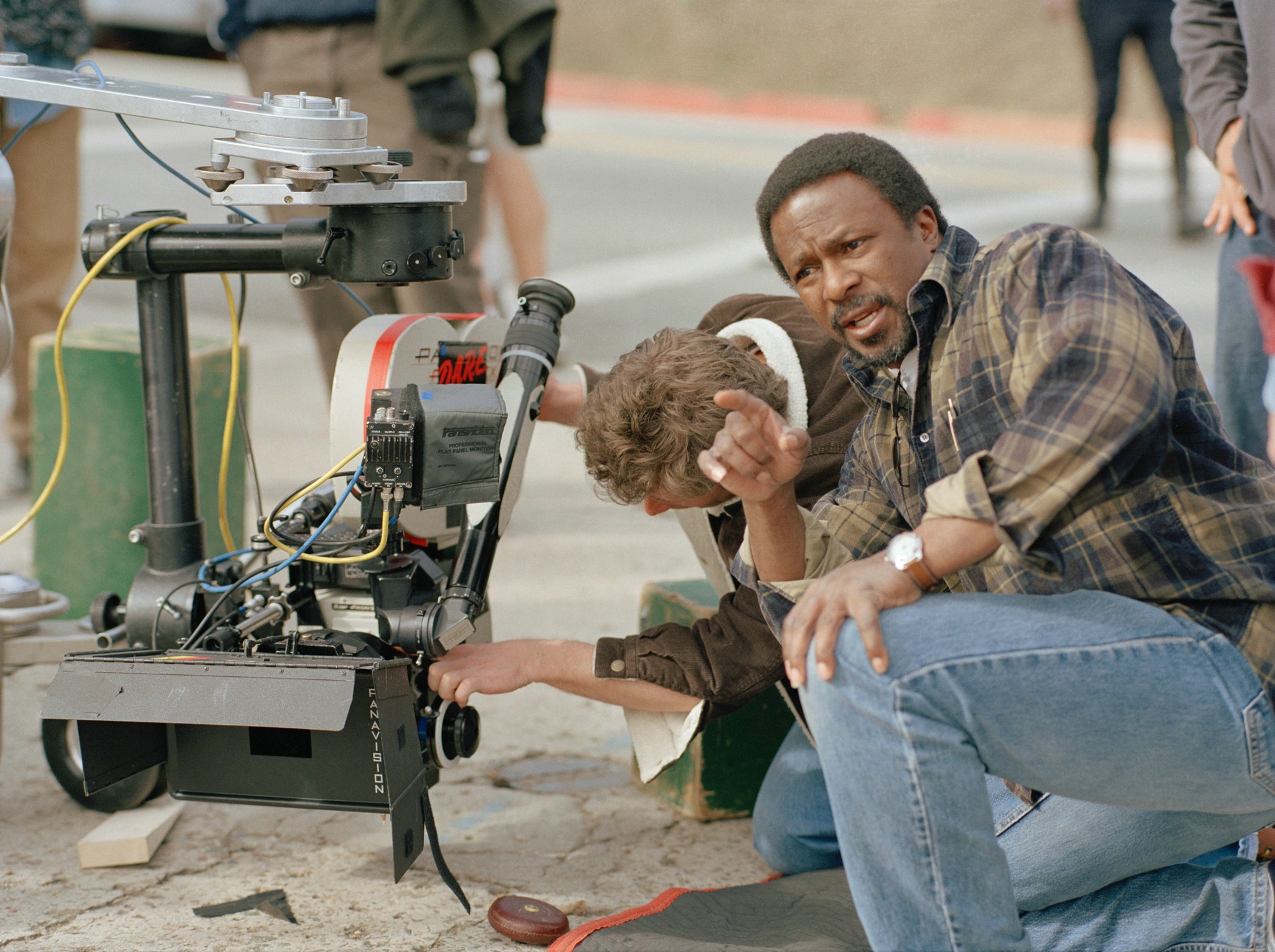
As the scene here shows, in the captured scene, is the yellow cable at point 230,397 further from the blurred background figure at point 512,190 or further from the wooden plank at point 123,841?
the blurred background figure at point 512,190

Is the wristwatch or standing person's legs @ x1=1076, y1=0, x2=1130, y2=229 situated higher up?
standing person's legs @ x1=1076, y1=0, x2=1130, y2=229

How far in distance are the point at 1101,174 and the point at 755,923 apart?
22.2 feet

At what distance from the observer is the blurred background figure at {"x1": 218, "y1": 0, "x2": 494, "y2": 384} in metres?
3.77

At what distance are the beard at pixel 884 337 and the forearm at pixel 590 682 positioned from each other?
2.05 feet

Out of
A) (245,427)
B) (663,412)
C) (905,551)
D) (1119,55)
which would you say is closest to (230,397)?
(245,427)

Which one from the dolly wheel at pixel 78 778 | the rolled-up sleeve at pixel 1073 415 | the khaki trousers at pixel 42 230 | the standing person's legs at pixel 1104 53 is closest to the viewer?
the rolled-up sleeve at pixel 1073 415

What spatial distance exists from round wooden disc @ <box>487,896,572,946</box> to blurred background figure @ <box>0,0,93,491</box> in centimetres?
263

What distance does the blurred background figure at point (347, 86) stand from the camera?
377cm

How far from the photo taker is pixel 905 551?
176cm

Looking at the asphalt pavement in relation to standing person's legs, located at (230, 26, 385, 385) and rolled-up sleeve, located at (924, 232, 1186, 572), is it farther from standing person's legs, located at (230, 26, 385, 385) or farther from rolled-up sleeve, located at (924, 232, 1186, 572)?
rolled-up sleeve, located at (924, 232, 1186, 572)

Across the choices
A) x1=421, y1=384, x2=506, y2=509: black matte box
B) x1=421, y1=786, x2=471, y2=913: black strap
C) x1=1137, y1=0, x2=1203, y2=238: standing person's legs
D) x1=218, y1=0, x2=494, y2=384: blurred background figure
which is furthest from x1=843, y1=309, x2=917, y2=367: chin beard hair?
x1=1137, y1=0, x2=1203, y2=238: standing person's legs

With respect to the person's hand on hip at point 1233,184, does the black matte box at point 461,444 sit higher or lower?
lower

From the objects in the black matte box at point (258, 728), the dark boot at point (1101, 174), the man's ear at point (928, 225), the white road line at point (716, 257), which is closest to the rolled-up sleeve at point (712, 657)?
the black matte box at point (258, 728)

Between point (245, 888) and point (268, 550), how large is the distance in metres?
0.59
